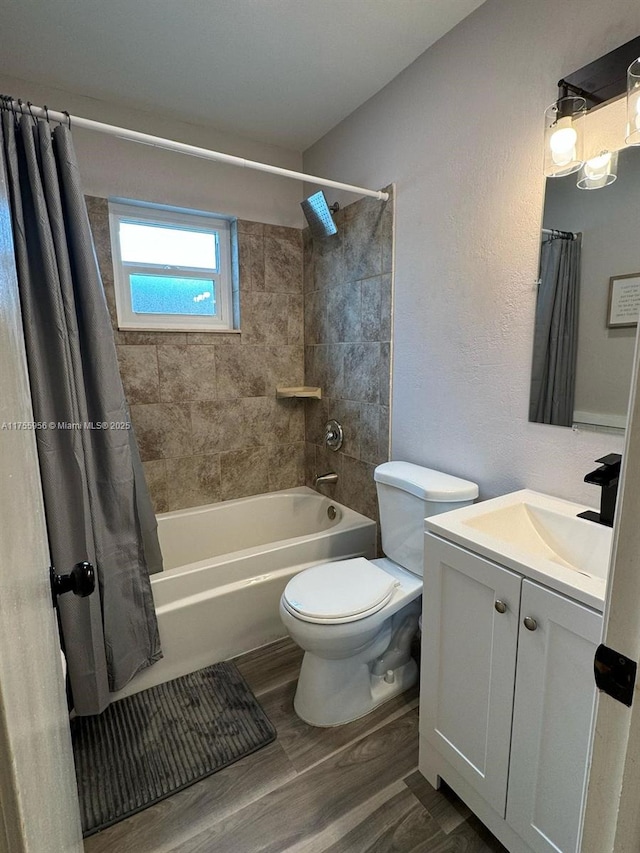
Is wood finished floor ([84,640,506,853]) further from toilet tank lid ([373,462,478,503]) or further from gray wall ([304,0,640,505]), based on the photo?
gray wall ([304,0,640,505])

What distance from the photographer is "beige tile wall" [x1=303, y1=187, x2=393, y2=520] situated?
2043 millimetres

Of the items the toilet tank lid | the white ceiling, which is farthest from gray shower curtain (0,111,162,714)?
the toilet tank lid

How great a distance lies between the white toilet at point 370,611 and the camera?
4.72ft

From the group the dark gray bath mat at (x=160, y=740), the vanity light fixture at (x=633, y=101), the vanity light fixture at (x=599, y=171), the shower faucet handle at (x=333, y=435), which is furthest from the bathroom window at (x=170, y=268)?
the vanity light fixture at (x=633, y=101)

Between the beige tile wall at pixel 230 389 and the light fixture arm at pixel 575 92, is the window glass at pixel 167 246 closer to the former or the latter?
the beige tile wall at pixel 230 389

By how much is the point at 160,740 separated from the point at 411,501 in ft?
4.06

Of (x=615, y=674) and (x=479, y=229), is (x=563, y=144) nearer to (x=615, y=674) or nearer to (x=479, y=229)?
(x=479, y=229)

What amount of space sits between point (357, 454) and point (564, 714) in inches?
59.0

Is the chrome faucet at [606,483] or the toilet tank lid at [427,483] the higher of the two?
the chrome faucet at [606,483]

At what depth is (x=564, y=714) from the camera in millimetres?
909

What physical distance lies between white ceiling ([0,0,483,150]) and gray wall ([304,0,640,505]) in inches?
5.9

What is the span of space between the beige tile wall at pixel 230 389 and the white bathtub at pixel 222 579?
0.63 ft

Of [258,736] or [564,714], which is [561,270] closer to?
[564,714]

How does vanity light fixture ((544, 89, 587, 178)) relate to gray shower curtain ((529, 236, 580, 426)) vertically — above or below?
above
